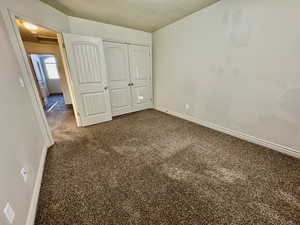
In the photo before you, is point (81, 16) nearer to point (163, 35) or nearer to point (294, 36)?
point (163, 35)

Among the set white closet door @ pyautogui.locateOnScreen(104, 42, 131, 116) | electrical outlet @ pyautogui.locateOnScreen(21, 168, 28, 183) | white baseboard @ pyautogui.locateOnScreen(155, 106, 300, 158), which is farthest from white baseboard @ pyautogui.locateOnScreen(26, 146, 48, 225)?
white baseboard @ pyautogui.locateOnScreen(155, 106, 300, 158)

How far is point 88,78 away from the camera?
3021 mm

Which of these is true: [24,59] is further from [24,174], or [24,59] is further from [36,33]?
[36,33]

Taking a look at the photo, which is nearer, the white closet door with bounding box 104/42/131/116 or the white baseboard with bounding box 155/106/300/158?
the white baseboard with bounding box 155/106/300/158

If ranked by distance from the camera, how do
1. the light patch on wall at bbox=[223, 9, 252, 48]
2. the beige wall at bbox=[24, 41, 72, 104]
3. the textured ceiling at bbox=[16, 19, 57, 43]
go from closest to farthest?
the light patch on wall at bbox=[223, 9, 252, 48], the textured ceiling at bbox=[16, 19, 57, 43], the beige wall at bbox=[24, 41, 72, 104]

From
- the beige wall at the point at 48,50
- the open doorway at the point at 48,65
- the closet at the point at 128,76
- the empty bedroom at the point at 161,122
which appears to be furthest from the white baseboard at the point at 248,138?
the beige wall at the point at 48,50

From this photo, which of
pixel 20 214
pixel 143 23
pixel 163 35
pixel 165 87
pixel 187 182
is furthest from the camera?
pixel 165 87

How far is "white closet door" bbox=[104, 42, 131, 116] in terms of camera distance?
3.41m

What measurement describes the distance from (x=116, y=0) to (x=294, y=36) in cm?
275

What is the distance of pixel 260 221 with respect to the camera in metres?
1.12

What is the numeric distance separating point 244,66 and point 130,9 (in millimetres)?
2431

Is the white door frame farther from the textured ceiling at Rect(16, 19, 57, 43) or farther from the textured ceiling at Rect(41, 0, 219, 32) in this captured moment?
the textured ceiling at Rect(16, 19, 57, 43)

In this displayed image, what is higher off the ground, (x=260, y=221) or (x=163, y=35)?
(x=163, y=35)

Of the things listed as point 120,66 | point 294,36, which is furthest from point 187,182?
point 120,66
